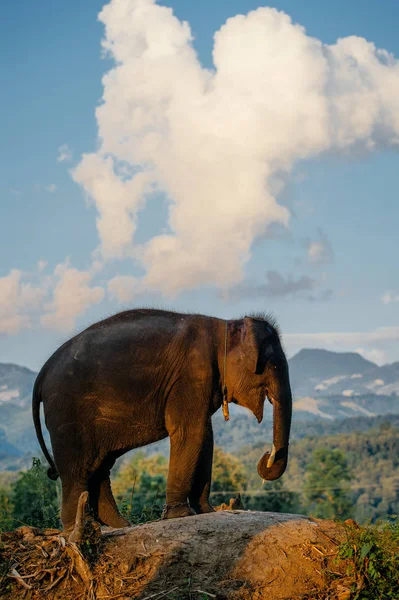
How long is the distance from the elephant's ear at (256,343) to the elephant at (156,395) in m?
0.01

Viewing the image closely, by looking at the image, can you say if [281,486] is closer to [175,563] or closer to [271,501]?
[271,501]

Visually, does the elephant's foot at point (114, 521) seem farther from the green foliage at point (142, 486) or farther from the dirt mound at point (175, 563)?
the green foliage at point (142, 486)

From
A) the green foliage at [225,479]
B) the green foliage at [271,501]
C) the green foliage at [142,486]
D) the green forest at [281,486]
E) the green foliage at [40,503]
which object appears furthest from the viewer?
the green foliage at [225,479]

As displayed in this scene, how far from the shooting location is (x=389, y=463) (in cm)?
14238

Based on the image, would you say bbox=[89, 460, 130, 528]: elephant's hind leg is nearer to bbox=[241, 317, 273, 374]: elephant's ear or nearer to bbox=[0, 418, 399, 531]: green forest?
bbox=[0, 418, 399, 531]: green forest

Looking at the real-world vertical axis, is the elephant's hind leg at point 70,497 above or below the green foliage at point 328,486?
above

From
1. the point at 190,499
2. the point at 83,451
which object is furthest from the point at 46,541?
the point at 190,499

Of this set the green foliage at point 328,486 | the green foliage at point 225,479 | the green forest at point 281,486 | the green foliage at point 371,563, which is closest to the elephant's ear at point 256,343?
the green forest at point 281,486

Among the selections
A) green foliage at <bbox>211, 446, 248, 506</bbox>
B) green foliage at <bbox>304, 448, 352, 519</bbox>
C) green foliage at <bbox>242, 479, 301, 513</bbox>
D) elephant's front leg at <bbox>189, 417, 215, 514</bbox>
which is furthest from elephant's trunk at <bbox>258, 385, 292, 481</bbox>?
green foliage at <bbox>304, 448, 352, 519</bbox>

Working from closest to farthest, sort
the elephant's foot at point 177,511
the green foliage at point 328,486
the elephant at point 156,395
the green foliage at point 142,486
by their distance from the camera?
the elephant's foot at point 177,511 < the elephant at point 156,395 < the green foliage at point 142,486 < the green foliage at point 328,486

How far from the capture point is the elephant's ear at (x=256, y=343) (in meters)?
11.0

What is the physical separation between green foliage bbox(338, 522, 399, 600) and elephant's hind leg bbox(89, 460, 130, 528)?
3.22 meters

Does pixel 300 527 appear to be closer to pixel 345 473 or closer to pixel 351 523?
pixel 351 523

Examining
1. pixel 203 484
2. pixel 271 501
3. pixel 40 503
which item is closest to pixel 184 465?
pixel 203 484
